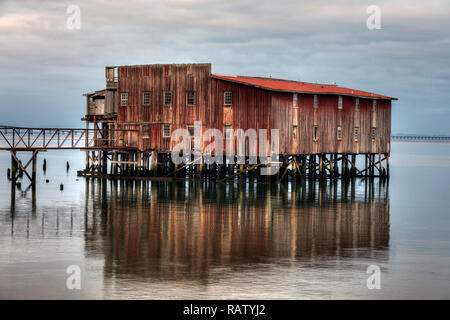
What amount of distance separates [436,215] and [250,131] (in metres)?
17.7

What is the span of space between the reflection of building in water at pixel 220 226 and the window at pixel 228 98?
6755mm

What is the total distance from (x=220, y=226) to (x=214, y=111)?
80.8 feet

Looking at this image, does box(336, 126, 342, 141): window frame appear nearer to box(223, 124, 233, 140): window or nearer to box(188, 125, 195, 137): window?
box(223, 124, 233, 140): window

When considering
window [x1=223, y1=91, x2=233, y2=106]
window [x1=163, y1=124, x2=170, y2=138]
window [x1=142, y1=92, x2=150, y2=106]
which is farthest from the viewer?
window [x1=142, y1=92, x2=150, y2=106]

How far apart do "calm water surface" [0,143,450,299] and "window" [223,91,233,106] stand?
31.7 ft

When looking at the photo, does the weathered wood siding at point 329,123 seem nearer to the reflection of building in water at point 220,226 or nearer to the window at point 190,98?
the reflection of building in water at point 220,226

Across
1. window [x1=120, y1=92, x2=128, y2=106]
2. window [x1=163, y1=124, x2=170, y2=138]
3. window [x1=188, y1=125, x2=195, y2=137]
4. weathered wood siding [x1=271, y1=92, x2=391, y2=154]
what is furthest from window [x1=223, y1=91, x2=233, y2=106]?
window [x1=120, y1=92, x2=128, y2=106]

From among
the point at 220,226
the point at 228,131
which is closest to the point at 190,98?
the point at 228,131

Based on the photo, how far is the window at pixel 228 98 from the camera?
52.4m

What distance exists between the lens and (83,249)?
76.3 ft

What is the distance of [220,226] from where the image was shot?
2934cm

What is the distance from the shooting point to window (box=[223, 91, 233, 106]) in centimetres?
5244

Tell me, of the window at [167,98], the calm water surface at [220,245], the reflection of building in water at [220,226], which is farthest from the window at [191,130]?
the calm water surface at [220,245]

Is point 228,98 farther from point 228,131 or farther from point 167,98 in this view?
point 167,98
